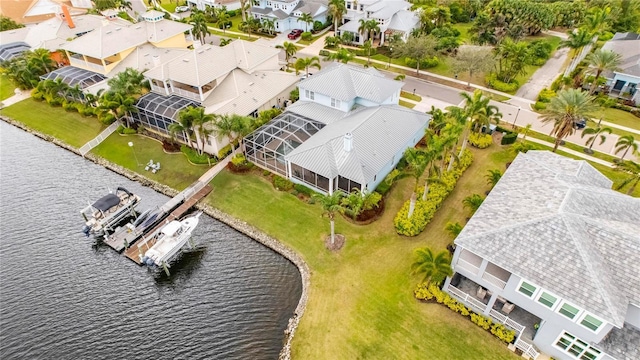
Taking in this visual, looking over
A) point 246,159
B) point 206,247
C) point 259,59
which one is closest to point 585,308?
point 206,247

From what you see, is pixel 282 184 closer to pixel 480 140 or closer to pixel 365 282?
pixel 365 282

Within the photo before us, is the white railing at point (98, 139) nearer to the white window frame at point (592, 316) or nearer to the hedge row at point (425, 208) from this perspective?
the hedge row at point (425, 208)

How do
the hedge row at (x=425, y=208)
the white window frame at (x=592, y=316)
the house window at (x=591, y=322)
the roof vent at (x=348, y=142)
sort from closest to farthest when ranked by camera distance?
the white window frame at (x=592, y=316), the house window at (x=591, y=322), the hedge row at (x=425, y=208), the roof vent at (x=348, y=142)

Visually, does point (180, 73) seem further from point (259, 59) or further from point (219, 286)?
point (219, 286)

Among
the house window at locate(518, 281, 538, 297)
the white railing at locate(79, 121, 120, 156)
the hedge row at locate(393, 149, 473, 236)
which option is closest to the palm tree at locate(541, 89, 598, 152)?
the hedge row at locate(393, 149, 473, 236)

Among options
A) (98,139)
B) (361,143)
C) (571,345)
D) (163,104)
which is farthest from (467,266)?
(98,139)

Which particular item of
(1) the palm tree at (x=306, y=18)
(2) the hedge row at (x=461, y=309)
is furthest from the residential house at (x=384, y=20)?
(2) the hedge row at (x=461, y=309)

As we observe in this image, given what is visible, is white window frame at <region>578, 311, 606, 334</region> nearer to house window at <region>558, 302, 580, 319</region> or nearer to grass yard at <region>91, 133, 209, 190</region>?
house window at <region>558, 302, 580, 319</region>
